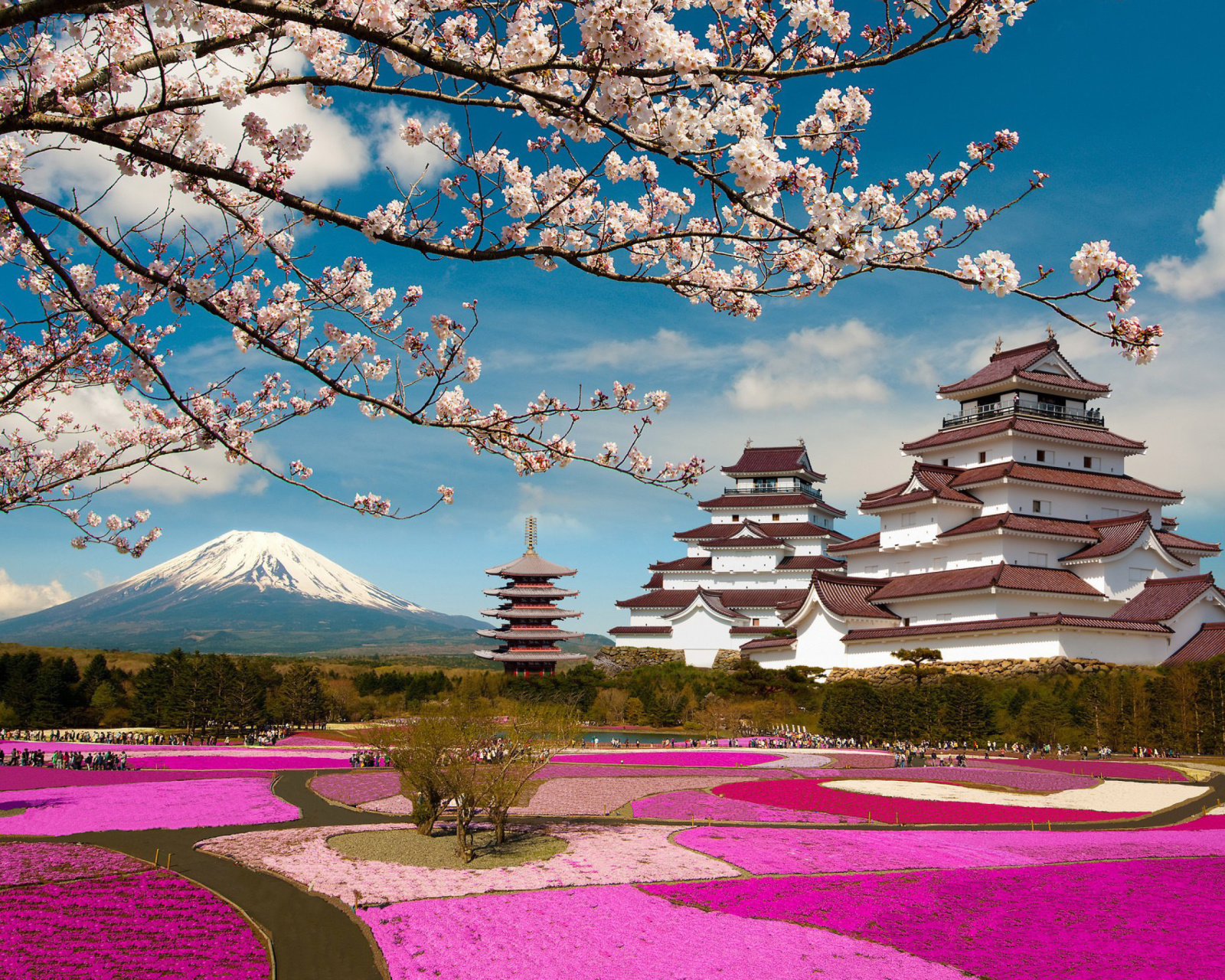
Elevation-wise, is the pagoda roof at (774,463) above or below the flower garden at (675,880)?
above

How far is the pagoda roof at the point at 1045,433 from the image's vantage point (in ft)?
163

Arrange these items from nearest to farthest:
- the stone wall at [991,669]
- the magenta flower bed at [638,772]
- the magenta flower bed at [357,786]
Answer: the magenta flower bed at [357,786] < the magenta flower bed at [638,772] < the stone wall at [991,669]

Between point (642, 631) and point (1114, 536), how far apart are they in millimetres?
31730

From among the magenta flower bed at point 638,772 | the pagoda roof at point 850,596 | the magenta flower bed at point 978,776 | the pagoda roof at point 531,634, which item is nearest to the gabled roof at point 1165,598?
the pagoda roof at point 850,596

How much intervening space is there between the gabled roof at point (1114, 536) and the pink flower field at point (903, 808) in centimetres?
2437

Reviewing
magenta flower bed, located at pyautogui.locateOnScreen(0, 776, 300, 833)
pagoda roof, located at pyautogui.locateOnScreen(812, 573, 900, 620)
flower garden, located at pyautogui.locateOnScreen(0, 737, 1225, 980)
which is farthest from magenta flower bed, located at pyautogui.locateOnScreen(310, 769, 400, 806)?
pagoda roof, located at pyautogui.locateOnScreen(812, 573, 900, 620)

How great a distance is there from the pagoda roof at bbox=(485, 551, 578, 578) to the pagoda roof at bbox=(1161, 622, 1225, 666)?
154ft

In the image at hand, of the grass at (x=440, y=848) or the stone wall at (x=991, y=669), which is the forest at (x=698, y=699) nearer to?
the stone wall at (x=991, y=669)

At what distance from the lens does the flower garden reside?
463 inches

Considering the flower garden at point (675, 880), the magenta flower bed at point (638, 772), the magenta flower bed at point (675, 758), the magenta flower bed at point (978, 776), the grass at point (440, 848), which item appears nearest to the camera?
the flower garden at point (675, 880)

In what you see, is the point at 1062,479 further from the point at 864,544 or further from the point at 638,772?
the point at 638,772

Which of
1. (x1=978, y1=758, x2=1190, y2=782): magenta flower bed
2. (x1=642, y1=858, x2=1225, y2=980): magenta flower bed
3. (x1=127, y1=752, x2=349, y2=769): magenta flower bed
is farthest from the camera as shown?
(x1=127, y1=752, x2=349, y2=769): magenta flower bed

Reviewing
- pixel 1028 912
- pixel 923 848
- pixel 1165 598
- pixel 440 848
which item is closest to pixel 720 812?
pixel 923 848

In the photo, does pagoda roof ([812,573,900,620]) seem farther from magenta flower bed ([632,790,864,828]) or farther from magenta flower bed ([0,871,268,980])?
magenta flower bed ([0,871,268,980])
